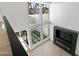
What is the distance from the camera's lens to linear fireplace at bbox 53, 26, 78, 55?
4.07 metres

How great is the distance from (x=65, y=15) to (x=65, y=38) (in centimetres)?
117

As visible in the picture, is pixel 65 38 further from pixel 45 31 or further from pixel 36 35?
pixel 36 35

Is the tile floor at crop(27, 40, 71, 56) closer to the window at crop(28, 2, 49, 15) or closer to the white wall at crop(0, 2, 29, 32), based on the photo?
the white wall at crop(0, 2, 29, 32)

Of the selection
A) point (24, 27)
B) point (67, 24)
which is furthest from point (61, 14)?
point (24, 27)

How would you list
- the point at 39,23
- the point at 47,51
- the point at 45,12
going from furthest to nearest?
the point at 45,12
the point at 39,23
the point at 47,51

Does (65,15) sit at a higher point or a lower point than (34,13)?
lower

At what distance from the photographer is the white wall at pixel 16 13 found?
10.9ft

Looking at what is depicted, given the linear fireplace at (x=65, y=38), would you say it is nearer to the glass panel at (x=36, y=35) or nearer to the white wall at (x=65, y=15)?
the white wall at (x=65, y=15)

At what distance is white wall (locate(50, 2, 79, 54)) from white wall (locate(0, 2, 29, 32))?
169 cm

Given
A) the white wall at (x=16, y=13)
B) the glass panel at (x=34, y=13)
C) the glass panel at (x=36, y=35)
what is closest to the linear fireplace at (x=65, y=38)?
the glass panel at (x=36, y=35)

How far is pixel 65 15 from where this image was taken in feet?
14.3

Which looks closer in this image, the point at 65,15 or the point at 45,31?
the point at 65,15

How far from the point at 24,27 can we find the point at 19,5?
975 millimetres

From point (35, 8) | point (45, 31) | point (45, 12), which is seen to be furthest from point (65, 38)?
point (35, 8)
